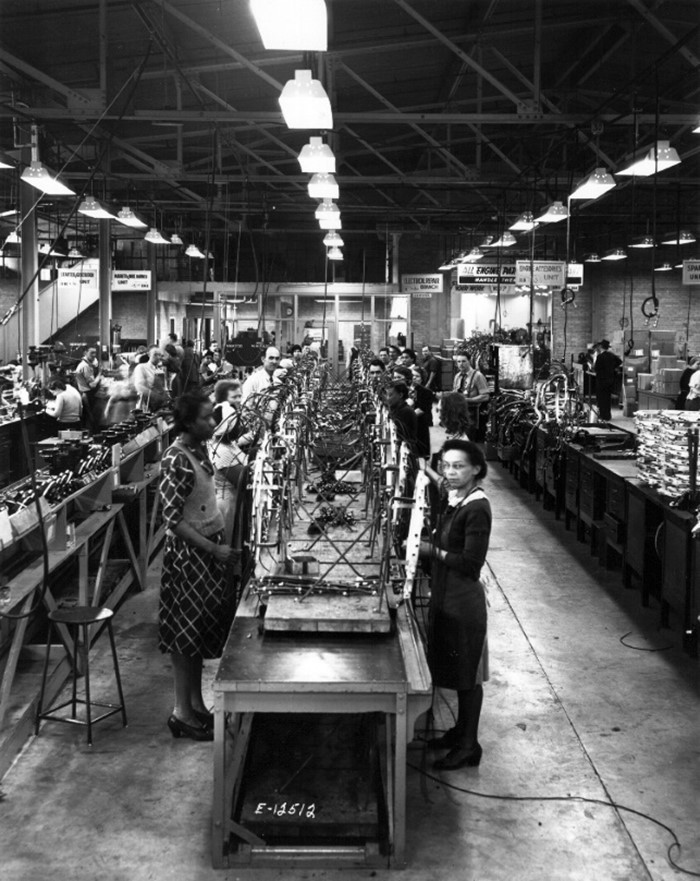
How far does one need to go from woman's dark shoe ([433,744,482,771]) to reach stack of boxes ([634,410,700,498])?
8.55ft

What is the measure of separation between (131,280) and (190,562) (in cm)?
1826

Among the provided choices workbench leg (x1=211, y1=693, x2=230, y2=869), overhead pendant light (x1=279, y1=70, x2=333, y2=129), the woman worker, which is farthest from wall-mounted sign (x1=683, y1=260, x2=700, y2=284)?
workbench leg (x1=211, y1=693, x2=230, y2=869)

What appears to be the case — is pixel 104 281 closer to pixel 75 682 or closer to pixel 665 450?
pixel 665 450

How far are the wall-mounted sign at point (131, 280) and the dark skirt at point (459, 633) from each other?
18.7 m

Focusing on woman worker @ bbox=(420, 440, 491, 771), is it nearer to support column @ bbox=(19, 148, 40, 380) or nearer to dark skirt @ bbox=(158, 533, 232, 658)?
dark skirt @ bbox=(158, 533, 232, 658)

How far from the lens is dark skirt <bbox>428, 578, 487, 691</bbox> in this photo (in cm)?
445

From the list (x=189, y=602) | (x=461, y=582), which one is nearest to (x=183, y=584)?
(x=189, y=602)

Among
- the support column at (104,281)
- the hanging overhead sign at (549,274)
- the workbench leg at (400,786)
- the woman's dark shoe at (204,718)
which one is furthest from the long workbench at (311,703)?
the support column at (104,281)

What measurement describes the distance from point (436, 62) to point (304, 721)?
454 inches

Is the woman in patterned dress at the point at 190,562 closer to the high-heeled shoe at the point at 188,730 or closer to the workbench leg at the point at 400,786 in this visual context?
the high-heeled shoe at the point at 188,730

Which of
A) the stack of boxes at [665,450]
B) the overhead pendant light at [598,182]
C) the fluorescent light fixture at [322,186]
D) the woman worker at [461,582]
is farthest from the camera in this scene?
the fluorescent light fixture at [322,186]

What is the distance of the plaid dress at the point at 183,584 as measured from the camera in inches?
184

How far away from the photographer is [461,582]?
14.6ft

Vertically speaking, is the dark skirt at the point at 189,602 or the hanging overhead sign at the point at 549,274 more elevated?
the hanging overhead sign at the point at 549,274
